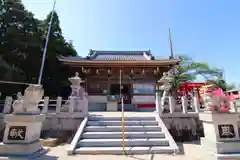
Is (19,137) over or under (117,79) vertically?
under

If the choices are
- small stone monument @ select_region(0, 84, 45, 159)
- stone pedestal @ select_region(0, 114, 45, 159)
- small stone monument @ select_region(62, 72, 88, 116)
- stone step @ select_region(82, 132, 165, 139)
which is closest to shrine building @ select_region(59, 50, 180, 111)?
small stone monument @ select_region(62, 72, 88, 116)

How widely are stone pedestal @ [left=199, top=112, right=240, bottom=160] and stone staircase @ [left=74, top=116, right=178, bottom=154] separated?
176cm

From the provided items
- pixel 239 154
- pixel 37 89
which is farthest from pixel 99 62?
pixel 239 154

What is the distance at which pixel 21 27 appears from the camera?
41.9ft

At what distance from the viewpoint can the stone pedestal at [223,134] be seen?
310 cm

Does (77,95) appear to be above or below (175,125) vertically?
above

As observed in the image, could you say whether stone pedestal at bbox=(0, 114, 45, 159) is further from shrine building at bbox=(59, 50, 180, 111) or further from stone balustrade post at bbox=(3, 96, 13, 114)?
shrine building at bbox=(59, 50, 180, 111)

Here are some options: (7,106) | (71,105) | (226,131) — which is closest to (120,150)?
(226,131)

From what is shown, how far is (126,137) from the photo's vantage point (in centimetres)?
534

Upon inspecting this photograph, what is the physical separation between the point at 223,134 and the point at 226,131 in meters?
0.11

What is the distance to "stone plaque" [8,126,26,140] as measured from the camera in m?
3.04

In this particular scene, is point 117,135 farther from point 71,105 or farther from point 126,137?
point 71,105

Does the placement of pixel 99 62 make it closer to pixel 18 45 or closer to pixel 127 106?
pixel 127 106

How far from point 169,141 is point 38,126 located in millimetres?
4530
